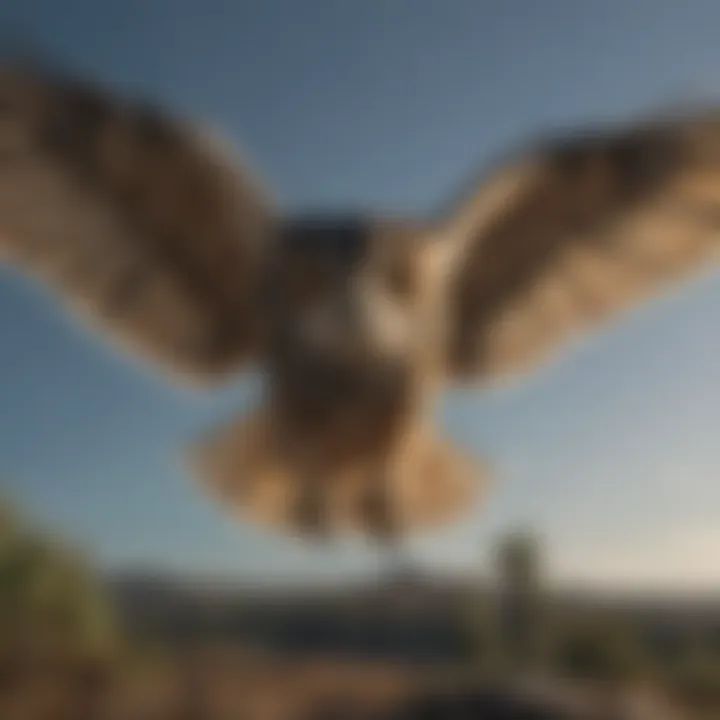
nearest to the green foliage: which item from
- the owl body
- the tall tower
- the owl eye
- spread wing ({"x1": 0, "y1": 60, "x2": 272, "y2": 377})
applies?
the tall tower

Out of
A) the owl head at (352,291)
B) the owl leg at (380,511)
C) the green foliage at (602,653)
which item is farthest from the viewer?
the green foliage at (602,653)

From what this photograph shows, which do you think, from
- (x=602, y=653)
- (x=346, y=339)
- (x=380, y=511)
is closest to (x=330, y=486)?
(x=380, y=511)

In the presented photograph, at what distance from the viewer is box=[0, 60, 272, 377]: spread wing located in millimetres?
1383

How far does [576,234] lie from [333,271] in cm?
61

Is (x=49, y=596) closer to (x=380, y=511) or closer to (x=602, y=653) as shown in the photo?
(x=602, y=653)

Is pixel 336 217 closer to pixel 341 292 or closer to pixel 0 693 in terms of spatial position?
pixel 341 292

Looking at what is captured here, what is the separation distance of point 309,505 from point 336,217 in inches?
19.3

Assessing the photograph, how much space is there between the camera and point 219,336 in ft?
5.71

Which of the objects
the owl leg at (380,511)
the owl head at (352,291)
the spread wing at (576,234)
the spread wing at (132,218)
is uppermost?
the spread wing at (576,234)

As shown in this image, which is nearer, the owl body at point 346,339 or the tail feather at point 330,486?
the owl body at point 346,339

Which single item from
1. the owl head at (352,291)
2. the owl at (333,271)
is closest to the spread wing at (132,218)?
the owl at (333,271)

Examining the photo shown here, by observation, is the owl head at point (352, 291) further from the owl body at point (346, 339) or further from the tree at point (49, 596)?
the tree at point (49, 596)

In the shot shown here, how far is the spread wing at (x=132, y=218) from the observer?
54.5 inches

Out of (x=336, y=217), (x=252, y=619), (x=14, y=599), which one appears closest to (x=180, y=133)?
(x=336, y=217)
